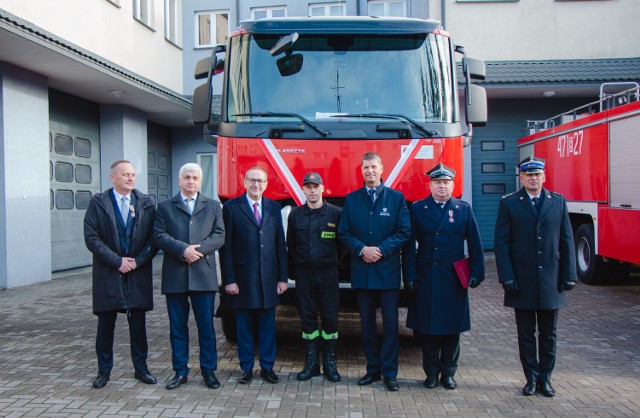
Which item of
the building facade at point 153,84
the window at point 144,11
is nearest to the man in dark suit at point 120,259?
the building facade at point 153,84

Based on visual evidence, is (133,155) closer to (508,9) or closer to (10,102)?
(10,102)

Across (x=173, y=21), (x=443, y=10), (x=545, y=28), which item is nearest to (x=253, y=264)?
(x=443, y=10)

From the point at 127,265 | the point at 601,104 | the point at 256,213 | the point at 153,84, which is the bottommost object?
the point at 127,265

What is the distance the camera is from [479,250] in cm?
507

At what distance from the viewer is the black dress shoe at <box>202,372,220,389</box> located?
5094 mm

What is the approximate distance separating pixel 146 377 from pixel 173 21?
14432mm

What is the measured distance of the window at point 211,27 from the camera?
18703 millimetres

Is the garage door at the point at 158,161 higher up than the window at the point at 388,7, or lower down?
lower down

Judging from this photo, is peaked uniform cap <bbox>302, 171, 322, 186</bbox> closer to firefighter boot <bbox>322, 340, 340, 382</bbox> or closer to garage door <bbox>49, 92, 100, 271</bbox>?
firefighter boot <bbox>322, 340, 340, 382</bbox>

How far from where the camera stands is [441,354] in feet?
17.0

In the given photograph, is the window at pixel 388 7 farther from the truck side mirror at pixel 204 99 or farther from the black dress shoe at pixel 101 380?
the black dress shoe at pixel 101 380

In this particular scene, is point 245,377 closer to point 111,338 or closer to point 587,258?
point 111,338

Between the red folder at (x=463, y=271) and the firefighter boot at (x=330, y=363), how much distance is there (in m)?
1.18

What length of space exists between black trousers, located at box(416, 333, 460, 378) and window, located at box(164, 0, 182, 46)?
1405 centimetres
